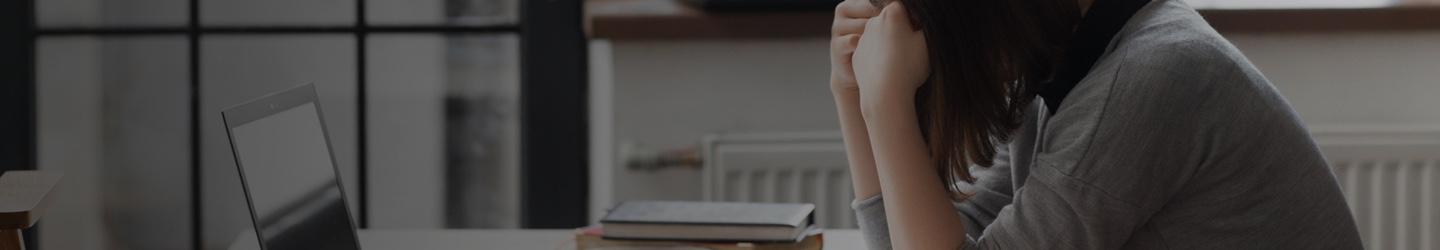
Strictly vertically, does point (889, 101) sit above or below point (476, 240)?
above

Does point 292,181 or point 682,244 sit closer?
point 292,181

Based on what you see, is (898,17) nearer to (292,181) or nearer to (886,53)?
(886,53)

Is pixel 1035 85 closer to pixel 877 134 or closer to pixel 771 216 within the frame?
pixel 877 134

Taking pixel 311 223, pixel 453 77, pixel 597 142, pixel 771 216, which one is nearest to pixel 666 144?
pixel 597 142

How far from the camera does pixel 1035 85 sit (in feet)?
4.30

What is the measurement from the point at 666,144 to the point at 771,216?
80cm

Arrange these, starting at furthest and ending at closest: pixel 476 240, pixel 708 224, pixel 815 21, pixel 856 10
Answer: pixel 815 21 → pixel 476 240 → pixel 708 224 → pixel 856 10

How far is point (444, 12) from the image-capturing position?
2.55m

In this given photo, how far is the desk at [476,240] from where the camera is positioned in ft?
5.60

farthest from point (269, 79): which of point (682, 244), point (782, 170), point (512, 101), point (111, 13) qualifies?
point (682, 244)

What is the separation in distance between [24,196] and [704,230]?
26.3 inches

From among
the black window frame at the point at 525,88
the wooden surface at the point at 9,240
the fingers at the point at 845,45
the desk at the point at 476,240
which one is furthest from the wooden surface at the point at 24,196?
the black window frame at the point at 525,88

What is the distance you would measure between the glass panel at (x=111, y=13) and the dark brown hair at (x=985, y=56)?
1.54 meters

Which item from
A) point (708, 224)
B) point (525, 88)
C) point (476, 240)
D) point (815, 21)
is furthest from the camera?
point (525, 88)
